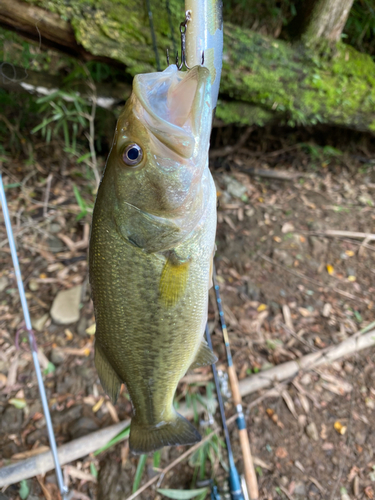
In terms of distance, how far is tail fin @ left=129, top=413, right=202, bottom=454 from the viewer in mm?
1294

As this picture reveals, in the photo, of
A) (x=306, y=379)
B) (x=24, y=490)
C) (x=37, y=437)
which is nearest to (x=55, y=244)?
(x=37, y=437)

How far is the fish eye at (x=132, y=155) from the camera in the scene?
93cm

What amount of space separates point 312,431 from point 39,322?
2362mm

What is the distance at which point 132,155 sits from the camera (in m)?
0.94

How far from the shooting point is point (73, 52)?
237cm

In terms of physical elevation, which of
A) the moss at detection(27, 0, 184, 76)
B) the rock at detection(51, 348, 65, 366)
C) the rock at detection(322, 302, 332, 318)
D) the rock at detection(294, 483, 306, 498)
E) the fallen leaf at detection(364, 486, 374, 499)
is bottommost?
the rock at detection(51, 348, 65, 366)

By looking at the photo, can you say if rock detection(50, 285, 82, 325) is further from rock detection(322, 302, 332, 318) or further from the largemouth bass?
rock detection(322, 302, 332, 318)

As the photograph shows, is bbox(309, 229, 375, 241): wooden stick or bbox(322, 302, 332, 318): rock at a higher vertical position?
bbox(309, 229, 375, 241): wooden stick

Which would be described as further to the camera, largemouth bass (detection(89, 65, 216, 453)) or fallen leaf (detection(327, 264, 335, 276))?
fallen leaf (detection(327, 264, 335, 276))

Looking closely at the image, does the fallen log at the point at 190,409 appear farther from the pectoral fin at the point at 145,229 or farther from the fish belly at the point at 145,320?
the pectoral fin at the point at 145,229

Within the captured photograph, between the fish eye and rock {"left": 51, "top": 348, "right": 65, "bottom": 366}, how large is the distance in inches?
80.9

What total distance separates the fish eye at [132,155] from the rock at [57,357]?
6.74 feet

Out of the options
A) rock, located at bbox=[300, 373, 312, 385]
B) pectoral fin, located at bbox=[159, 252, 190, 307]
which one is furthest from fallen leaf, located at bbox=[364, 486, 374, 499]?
pectoral fin, located at bbox=[159, 252, 190, 307]

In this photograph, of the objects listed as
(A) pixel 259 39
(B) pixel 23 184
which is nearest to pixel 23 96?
(B) pixel 23 184
